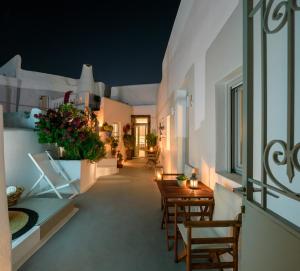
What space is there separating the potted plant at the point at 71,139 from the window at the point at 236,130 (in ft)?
11.3

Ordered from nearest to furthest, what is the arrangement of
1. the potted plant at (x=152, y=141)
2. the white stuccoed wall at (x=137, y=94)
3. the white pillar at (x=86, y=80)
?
1. the white pillar at (x=86, y=80)
2. the potted plant at (x=152, y=141)
3. the white stuccoed wall at (x=137, y=94)

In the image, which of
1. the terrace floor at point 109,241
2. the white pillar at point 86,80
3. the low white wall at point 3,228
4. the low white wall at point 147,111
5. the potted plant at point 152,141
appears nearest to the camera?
the low white wall at point 3,228

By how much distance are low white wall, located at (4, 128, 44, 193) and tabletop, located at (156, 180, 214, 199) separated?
9.41 ft

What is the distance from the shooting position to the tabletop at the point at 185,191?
255 centimetres

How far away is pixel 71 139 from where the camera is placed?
186 inches

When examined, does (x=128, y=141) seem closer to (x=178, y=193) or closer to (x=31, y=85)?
Result: (x=31, y=85)

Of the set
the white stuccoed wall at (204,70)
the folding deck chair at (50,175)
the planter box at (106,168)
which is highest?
the white stuccoed wall at (204,70)

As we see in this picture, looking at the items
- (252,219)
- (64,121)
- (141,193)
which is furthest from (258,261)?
(64,121)

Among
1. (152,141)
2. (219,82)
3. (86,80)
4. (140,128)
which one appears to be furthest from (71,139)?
(140,128)

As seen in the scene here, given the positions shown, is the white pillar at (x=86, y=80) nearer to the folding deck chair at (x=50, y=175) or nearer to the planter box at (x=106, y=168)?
the planter box at (x=106, y=168)

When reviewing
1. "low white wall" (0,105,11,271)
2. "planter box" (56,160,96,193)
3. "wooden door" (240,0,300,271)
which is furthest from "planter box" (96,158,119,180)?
"wooden door" (240,0,300,271)

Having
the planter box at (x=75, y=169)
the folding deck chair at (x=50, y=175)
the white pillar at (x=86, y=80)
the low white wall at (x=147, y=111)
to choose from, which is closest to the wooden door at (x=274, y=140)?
the folding deck chair at (x=50, y=175)

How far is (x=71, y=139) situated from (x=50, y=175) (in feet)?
2.92

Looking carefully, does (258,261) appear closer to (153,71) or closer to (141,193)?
(141,193)
